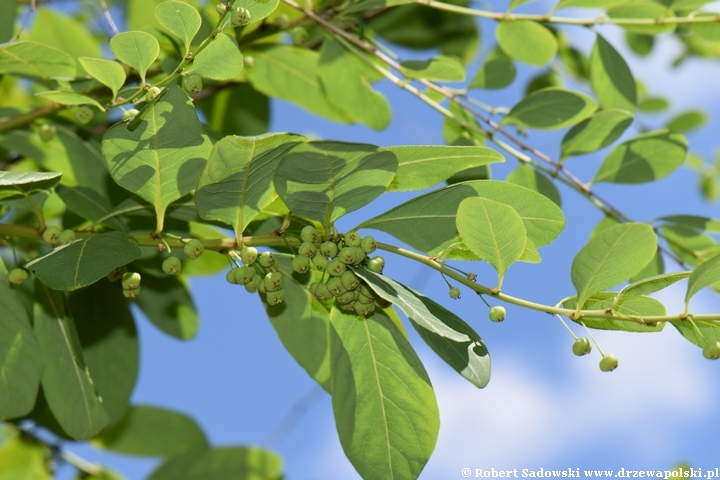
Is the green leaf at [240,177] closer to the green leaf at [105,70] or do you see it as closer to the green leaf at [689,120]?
the green leaf at [105,70]

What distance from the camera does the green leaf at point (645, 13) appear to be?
201cm

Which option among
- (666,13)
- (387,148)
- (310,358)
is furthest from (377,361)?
(666,13)

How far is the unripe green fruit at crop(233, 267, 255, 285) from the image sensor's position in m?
1.28

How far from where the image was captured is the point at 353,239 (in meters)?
1.21

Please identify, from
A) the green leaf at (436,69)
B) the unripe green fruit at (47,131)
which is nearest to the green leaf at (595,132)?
the green leaf at (436,69)

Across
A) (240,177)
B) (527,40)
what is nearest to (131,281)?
(240,177)

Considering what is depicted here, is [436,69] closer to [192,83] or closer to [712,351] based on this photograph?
[192,83]

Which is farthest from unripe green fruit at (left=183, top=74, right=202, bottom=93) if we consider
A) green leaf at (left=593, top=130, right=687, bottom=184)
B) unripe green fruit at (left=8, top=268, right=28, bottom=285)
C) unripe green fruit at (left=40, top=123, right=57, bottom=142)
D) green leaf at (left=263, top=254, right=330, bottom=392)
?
green leaf at (left=593, top=130, right=687, bottom=184)

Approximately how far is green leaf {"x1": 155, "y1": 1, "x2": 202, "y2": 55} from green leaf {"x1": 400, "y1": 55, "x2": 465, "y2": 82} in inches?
31.3

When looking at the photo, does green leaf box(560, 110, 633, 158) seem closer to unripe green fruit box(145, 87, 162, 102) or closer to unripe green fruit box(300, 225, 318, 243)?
unripe green fruit box(300, 225, 318, 243)

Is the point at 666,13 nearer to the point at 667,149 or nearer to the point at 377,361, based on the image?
the point at 667,149

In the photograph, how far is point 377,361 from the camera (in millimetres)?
1367

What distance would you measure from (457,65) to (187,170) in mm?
872

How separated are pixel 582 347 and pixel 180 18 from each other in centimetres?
88
